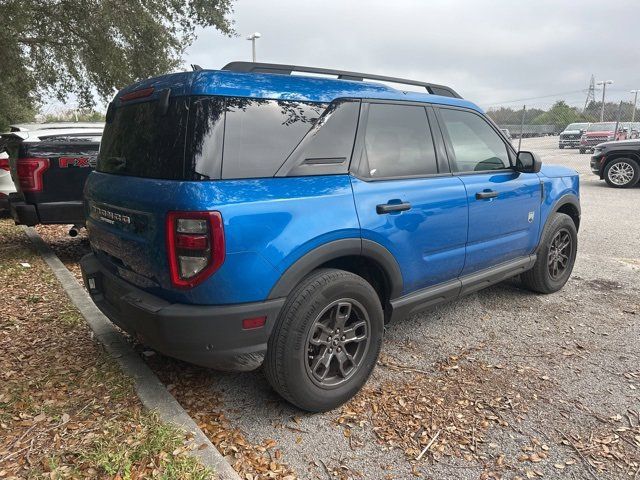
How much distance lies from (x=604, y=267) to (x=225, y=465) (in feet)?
16.7

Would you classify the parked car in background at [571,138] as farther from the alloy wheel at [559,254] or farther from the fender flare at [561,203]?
the alloy wheel at [559,254]

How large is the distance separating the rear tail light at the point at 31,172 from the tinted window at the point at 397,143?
420cm

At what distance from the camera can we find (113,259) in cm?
291

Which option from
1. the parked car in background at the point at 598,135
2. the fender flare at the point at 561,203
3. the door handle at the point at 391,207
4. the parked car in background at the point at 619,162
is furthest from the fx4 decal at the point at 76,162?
the parked car in background at the point at 598,135

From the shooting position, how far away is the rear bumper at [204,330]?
7.68 feet

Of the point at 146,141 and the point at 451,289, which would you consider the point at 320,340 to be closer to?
the point at 451,289

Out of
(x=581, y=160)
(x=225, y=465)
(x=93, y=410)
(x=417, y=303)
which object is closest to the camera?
(x=225, y=465)

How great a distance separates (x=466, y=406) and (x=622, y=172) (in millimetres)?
12216

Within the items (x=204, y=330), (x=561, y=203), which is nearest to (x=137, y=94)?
(x=204, y=330)

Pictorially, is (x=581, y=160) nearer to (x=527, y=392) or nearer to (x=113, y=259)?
(x=527, y=392)

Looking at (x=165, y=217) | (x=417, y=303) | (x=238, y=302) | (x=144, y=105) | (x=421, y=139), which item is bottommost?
(x=417, y=303)

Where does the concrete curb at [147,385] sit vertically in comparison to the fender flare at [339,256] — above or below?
below

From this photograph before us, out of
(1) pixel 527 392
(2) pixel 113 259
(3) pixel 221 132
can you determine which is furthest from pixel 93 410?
(1) pixel 527 392

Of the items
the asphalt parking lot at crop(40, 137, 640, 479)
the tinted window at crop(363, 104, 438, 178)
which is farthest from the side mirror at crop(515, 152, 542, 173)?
the asphalt parking lot at crop(40, 137, 640, 479)
